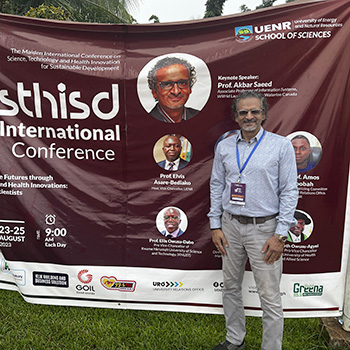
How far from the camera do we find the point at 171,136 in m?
2.81

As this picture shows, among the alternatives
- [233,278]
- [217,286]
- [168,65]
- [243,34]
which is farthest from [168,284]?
[243,34]

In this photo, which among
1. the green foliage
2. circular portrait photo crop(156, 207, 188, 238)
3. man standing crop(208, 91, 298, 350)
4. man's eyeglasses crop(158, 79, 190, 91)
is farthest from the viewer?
the green foliage

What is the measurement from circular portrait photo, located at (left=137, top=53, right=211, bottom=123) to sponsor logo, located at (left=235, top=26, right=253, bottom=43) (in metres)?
0.34

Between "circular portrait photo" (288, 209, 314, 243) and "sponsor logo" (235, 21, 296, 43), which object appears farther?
"circular portrait photo" (288, 209, 314, 243)

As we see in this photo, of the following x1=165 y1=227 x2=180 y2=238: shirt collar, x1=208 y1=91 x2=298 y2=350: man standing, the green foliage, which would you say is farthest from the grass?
the green foliage

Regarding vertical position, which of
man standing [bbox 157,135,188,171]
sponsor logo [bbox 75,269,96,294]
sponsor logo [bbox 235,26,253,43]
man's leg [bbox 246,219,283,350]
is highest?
sponsor logo [bbox 235,26,253,43]

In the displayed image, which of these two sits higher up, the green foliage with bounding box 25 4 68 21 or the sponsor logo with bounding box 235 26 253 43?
the green foliage with bounding box 25 4 68 21

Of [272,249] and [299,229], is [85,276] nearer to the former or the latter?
[272,249]

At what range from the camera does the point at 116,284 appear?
3039mm

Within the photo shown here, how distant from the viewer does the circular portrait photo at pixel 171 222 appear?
2889mm

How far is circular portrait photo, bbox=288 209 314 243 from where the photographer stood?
107 inches

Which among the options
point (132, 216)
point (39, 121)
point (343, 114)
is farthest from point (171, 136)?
point (343, 114)

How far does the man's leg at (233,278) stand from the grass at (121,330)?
0.65 ft

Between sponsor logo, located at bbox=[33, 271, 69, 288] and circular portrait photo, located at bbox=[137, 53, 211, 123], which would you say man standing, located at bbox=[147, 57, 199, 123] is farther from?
sponsor logo, located at bbox=[33, 271, 69, 288]
